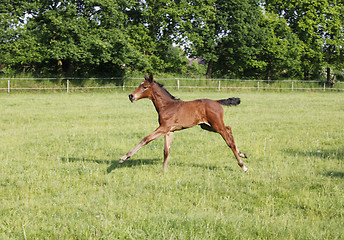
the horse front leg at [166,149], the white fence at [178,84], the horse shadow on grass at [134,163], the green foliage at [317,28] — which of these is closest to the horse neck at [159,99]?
the horse front leg at [166,149]

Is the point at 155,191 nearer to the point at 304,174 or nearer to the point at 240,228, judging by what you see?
the point at 240,228

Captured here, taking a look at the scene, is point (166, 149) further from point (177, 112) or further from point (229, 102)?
point (229, 102)

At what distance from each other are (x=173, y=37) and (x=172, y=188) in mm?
42814

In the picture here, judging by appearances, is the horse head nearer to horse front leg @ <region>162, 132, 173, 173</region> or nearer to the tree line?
horse front leg @ <region>162, 132, 173, 173</region>

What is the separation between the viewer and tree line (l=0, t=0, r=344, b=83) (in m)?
35.6

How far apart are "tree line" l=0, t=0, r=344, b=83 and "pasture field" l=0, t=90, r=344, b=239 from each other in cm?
2666

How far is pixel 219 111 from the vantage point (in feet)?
23.9

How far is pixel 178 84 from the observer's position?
38.9m

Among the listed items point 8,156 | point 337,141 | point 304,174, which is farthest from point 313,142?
point 8,156

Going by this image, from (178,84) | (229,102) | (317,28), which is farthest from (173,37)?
(229,102)

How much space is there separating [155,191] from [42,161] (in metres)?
3.37

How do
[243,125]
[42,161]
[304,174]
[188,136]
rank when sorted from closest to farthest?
[304,174], [42,161], [188,136], [243,125]

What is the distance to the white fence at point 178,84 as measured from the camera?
33719 millimetres

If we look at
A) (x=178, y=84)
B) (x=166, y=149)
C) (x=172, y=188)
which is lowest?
(x=172, y=188)
